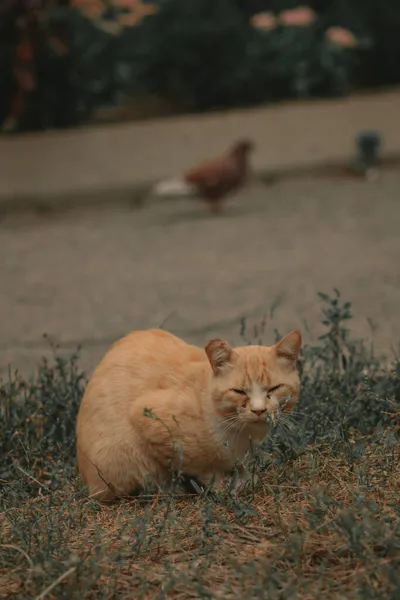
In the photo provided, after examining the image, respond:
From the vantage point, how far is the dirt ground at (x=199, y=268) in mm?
6246

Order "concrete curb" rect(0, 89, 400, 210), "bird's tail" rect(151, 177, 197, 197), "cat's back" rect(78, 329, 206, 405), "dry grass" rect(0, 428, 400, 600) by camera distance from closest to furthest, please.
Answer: "dry grass" rect(0, 428, 400, 600), "cat's back" rect(78, 329, 206, 405), "bird's tail" rect(151, 177, 197, 197), "concrete curb" rect(0, 89, 400, 210)

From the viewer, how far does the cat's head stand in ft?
10.5

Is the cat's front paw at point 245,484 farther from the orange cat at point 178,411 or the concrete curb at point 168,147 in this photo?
the concrete curb at point 168,147

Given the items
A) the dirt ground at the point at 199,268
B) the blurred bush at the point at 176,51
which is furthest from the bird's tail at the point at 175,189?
the blurred bush at the point at 176,51

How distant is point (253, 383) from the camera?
127 inches

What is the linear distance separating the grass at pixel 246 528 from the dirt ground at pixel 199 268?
0.99 m

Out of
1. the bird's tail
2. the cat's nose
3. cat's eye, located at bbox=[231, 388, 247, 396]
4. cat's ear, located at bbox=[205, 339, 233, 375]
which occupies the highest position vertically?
cat's ear, located at bbox=[205, 339, 233, 375]

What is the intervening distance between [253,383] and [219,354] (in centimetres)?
13

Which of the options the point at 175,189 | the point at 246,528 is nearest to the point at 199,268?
the point at 175,189

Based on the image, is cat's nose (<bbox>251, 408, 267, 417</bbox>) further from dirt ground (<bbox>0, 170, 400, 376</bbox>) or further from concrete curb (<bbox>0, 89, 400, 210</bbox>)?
concrete curb (<bbox>0, 89, 400, 210</bbox>)

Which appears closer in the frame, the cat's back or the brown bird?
the cat's back

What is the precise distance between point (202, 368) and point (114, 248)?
6.28m

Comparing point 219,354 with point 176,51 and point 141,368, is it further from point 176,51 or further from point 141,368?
point 176,51

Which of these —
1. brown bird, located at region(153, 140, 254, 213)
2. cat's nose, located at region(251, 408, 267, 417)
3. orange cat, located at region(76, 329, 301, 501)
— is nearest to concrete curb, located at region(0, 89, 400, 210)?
brown bird, located at region(153, 140, 254, 213)
